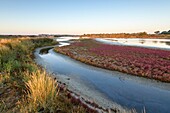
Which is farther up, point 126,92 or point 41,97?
point 41,97

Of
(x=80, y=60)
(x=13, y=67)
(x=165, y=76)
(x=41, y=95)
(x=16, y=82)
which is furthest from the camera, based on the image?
(x=80, y=60)

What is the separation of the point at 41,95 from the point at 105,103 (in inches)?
142

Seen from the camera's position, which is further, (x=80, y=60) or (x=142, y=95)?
(x=80, y=60)

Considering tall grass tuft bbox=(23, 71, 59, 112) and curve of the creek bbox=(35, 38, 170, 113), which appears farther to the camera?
curve of the creek bbox=(35, 38, 170, 113)

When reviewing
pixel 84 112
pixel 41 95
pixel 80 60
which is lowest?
pixel 80 60

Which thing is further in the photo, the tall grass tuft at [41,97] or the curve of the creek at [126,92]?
the curve of the creek at [126,92]

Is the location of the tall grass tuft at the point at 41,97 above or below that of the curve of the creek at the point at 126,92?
above

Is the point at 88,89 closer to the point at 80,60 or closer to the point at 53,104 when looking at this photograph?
the point at 53,104

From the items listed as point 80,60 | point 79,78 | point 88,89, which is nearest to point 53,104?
point 88,89

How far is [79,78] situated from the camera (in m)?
14.3

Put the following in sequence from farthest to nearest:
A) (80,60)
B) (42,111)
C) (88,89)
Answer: (80,60)
(88,89)
(42,111)

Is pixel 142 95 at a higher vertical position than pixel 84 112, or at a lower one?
lower

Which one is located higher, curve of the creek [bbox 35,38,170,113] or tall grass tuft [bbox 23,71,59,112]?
tall grass tuft [bbox 23,71,59,112]

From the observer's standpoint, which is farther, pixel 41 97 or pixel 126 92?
pixel 126 92
